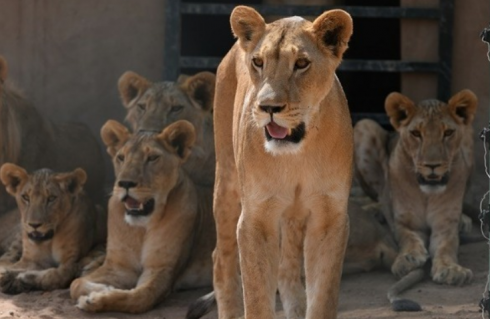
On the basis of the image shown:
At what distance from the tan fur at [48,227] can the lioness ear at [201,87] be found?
0.93 metres

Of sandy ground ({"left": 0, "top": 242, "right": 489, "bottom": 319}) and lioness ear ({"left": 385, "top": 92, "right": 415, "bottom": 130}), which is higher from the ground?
lioness ear ({"left": 385, "top": 92, "right": 415, "bottom": 130})

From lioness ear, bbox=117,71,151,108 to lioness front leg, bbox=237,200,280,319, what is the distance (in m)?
3.22

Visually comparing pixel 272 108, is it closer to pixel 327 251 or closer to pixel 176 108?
pixel 327 251

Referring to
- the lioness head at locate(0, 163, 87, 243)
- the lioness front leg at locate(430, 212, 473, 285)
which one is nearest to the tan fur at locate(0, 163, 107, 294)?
the lioness head at locate(0, 163, 87, 243)

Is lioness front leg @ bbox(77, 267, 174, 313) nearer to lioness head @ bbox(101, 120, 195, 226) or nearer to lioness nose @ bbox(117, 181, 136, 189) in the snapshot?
lioness head @ bbox(101, 120, 195, 226)

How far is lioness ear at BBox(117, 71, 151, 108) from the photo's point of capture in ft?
28.6

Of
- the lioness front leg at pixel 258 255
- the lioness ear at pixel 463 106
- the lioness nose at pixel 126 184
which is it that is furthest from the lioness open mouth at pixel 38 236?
the lioness front leg at pixel 258 255

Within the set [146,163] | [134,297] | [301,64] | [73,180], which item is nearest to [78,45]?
[73,180]

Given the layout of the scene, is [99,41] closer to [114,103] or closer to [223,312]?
[114,103]

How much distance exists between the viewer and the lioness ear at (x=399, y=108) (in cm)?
828

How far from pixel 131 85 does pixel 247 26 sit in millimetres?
3232

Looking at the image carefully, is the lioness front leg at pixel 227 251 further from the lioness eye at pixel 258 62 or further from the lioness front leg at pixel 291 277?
the lioness eye at pixel 258 62

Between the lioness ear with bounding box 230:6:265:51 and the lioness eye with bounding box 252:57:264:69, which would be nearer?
the lioness eye with bounding box 252:57:264:69

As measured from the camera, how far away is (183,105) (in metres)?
8.70
